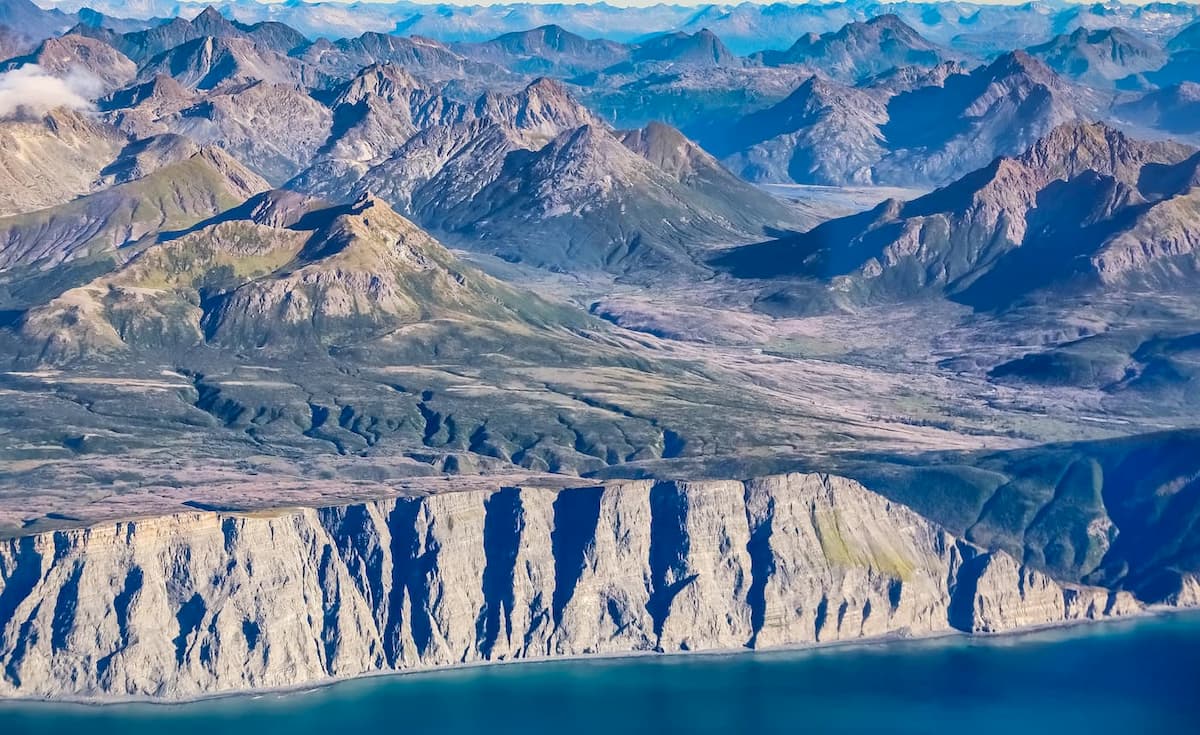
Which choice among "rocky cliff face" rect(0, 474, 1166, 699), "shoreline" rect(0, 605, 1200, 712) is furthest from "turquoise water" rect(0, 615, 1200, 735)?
"rocky cliff face" rect(0, 474, 1166, 699)

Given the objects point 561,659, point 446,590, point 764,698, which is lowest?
point 764,698

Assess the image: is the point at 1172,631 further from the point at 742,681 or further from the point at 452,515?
the point at 452,515

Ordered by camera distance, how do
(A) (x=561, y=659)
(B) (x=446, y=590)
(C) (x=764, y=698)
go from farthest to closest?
1. (B) (x=446, y=590)
2. (A) (x=561, y=659)
3. (C) (x=764, y=698)

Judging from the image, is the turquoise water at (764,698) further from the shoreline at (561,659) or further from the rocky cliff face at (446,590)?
the rocky cliff face at (446,590)

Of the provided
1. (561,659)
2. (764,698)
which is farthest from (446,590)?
(764,698)

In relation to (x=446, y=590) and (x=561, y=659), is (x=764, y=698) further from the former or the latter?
(x=446, y=590)
